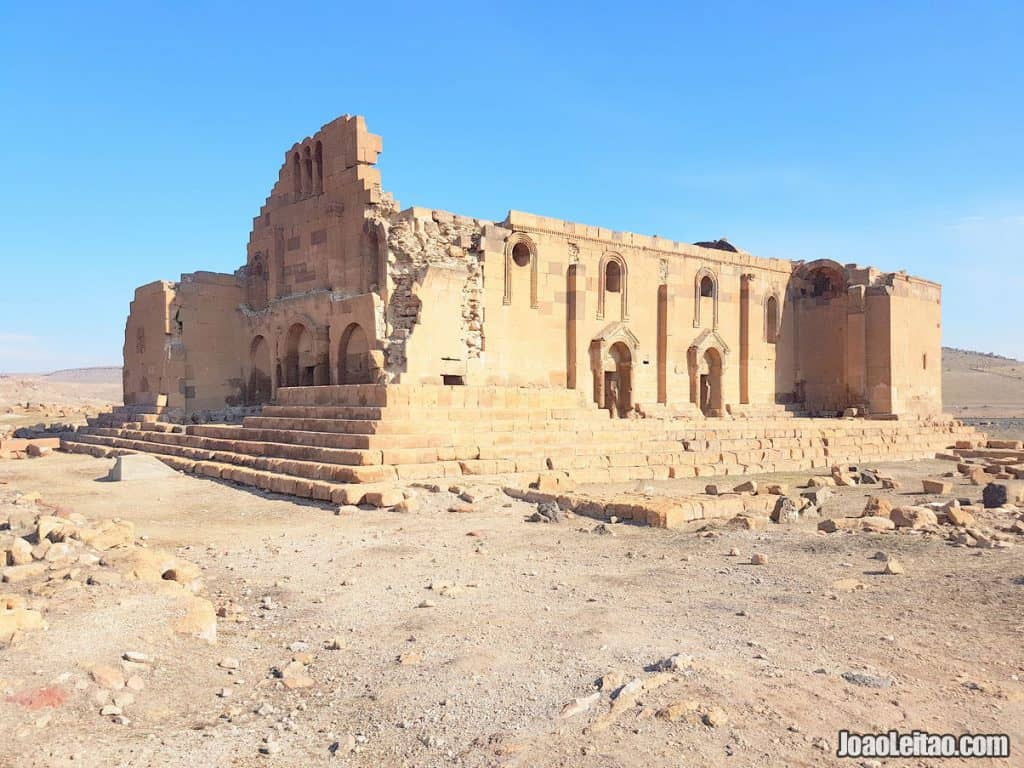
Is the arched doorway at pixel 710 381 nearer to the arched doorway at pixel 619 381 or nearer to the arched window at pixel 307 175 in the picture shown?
the arched doorway at pixel 619 381

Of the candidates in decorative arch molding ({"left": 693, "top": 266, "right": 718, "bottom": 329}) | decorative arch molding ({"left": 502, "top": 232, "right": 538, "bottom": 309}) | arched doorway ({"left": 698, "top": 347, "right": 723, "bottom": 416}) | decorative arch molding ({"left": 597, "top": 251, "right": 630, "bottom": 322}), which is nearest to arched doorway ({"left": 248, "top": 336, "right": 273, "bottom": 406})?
decorative arch molding ({"left": 502, "top": 232, "right": 538, "bottom": 309})

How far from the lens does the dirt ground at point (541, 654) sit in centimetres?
348

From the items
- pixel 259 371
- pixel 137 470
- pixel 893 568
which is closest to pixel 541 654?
pixel 893 568

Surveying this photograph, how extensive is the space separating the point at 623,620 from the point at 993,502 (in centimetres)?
734

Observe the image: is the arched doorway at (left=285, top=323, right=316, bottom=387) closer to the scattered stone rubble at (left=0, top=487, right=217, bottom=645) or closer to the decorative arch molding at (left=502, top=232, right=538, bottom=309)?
the decorative arch molding at (left=502, top=232, right=538, bottom=309)

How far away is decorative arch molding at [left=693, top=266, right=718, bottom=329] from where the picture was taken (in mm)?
24609

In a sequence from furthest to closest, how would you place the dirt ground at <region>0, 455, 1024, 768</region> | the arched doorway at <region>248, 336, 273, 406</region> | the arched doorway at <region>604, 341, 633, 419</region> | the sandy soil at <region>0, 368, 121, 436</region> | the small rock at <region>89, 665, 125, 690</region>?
the sandy soil at <region>0, 368, 121, 436</region> → the arched doorway at <region>248, 336, 273, 406</region> → the arched doorway at <region>604, 341, 633, 419</region> → the small rock at <region>89, 665, 125, 690</region> → the dirt ground at <region>0, 455, 1024, 768</region>

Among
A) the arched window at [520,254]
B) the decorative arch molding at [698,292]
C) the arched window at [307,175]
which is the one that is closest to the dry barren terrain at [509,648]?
the arched window at [520,254]

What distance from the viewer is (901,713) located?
3.63 m

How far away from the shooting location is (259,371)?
23688 mm

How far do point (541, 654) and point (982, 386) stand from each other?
78.2m

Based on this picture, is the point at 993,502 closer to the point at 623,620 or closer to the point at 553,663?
the point at 623,620

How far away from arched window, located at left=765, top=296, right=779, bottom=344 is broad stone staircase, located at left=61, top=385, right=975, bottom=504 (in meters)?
7.78

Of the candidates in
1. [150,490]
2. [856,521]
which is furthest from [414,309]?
[856,521]
